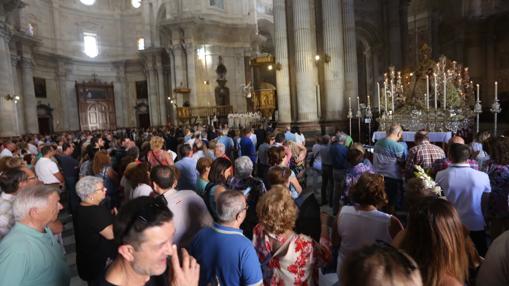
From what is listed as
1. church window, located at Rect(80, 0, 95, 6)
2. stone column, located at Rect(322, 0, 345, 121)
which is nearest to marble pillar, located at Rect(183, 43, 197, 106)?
stone column, located at Rect(322, 0, 345, 121)

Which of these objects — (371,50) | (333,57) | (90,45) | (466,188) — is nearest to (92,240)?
(466,188)

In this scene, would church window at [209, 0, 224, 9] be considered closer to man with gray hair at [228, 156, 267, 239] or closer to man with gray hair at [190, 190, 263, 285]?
man with gray hair at [228, 156, 267, 239]

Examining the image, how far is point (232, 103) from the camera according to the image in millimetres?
29422

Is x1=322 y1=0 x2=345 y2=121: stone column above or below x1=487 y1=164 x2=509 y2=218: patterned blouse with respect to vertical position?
above

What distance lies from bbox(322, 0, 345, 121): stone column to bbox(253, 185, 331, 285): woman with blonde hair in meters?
12.1

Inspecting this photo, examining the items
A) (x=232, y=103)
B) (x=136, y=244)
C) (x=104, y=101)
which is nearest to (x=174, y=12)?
(x=232, y=103)

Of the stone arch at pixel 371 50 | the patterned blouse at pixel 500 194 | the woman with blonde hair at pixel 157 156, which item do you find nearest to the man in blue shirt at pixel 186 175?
the woman with blonde hair at pixel 157 156

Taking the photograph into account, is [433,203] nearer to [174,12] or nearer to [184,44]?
[184,44]

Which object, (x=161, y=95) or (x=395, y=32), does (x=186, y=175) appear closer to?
(x=395, y=32)

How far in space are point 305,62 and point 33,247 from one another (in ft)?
41.8

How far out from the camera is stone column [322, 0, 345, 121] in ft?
45.4

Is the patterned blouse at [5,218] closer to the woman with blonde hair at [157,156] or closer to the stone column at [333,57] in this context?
the woman with blonde hair at [157,156]

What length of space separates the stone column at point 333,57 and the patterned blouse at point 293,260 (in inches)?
478

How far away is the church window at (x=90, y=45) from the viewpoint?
3553cm
